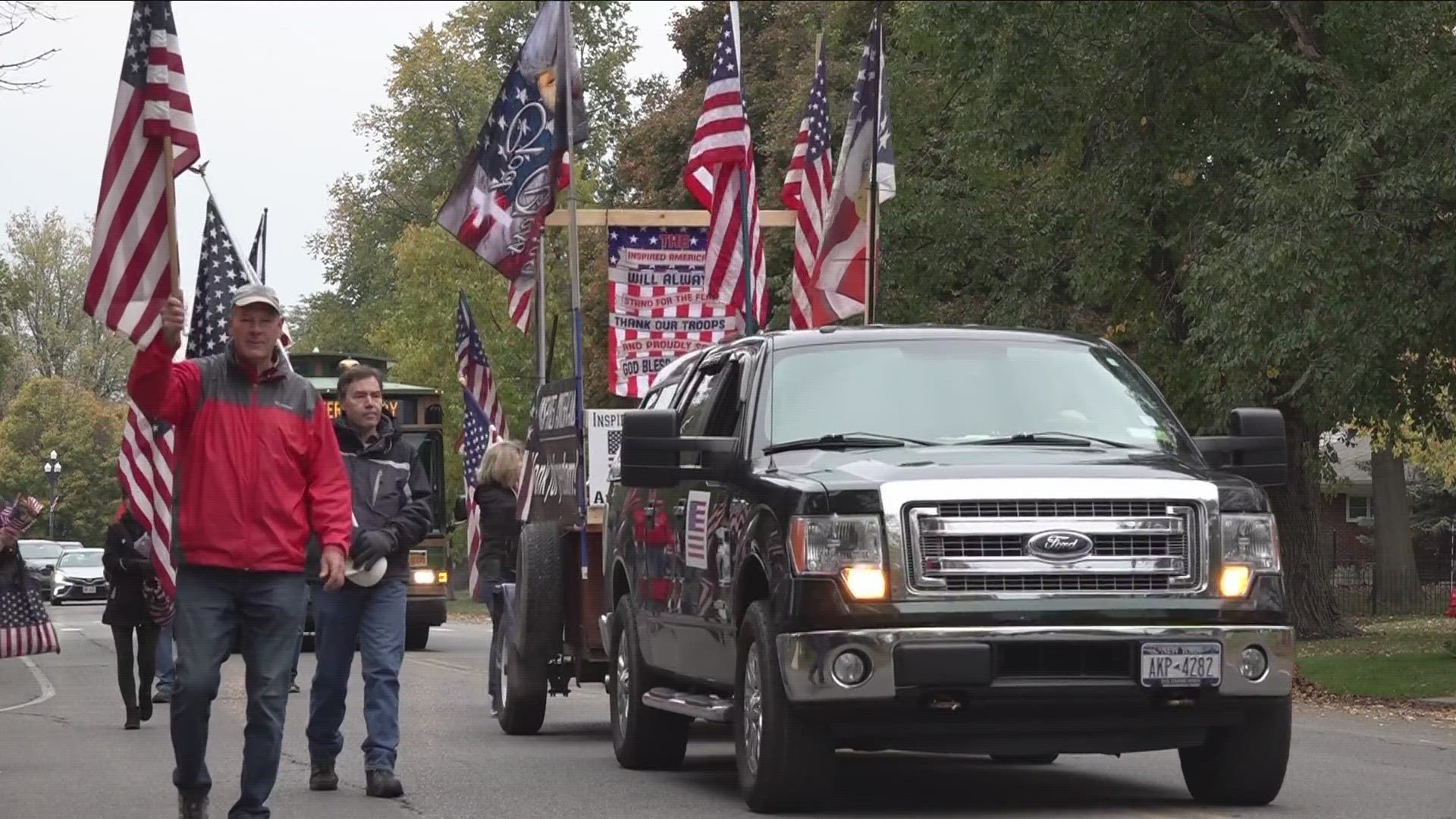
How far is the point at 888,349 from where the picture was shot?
11141 mm

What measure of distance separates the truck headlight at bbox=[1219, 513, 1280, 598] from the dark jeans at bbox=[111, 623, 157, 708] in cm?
998

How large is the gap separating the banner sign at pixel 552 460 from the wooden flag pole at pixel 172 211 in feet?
14.7

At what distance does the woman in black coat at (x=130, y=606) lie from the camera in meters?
18.2

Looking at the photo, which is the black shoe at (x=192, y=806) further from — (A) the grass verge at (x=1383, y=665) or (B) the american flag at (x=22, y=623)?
(A) the grass verge at (x=1383, y=665)

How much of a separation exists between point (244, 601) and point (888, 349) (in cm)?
336

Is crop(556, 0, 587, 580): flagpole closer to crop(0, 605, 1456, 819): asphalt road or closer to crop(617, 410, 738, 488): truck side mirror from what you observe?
crop(0, 605, 1456, 819): asphalt road

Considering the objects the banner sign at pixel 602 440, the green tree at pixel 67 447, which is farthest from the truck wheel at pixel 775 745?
the green tree at pixel 67 447

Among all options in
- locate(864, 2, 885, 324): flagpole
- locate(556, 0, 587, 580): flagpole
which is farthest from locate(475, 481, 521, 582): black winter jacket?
locate(864, 2, 885, 324): flagpole

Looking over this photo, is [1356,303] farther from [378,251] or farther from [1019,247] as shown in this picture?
[378,251]

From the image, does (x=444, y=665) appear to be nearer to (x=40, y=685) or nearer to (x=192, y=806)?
(x=40, y=685)

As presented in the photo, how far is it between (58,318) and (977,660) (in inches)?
4591

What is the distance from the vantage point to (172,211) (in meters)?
10.1

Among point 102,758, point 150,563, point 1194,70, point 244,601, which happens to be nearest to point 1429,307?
point 1194,70

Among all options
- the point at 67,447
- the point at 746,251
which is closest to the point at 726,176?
the point at 746,251
